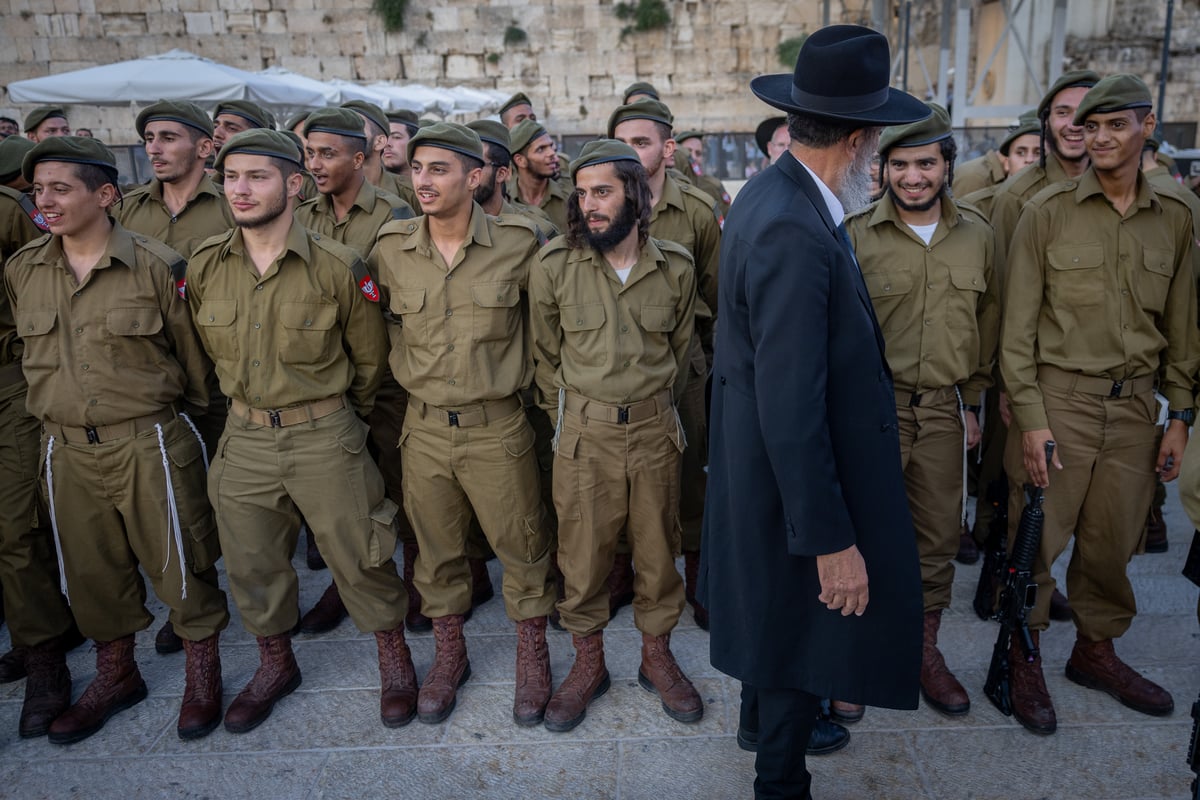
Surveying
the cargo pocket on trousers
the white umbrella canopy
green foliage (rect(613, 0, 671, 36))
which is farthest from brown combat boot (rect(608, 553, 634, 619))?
green foliage (rect(613, 0, 671, 36))

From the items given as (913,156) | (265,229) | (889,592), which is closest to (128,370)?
(265,229)

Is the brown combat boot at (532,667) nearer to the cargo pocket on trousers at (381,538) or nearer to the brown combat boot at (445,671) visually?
the brown combat boot at (445,671)

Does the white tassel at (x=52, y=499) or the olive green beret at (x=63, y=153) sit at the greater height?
the olive green beret at (x=63, y=153)

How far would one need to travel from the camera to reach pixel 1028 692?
3322 millimetres

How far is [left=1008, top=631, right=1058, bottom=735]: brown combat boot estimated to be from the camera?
325cm

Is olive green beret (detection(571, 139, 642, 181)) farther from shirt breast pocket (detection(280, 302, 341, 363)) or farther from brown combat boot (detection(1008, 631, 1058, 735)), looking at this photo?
brown combat boot (detection(1008, 631, 1058, 735))

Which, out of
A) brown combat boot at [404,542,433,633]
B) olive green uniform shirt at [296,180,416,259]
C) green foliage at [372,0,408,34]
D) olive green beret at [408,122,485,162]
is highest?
green foliage at [372,0,408,34]

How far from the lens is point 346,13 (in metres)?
19.3

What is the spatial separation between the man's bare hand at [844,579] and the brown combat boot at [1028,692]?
1.43 meters

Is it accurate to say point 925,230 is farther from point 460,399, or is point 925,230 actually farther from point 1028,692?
point 460,399

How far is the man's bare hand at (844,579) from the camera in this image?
225 cm

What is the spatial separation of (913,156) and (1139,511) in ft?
5.37

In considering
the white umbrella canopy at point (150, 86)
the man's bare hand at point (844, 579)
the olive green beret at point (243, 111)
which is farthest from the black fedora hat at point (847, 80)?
the white umbrella canopy at point (150, 86)

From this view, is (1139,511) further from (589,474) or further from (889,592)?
(589,474)
